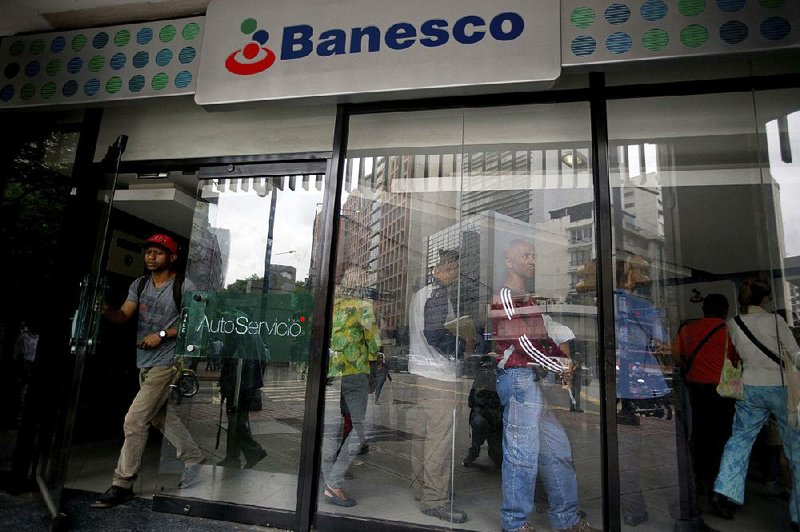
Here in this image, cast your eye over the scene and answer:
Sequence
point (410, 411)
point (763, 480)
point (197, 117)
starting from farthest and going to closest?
1. point (197, 117)
2. point (410, 411)
3. point (763, 480)

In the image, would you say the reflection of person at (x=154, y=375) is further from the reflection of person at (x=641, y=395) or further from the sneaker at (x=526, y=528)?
the reflection of person at (x=641, y=395)

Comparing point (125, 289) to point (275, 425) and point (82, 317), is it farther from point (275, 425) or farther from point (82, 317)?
point (275, 425)

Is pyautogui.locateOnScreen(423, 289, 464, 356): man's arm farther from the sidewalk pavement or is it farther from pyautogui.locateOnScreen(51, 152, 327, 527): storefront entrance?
the sidewalk pavement

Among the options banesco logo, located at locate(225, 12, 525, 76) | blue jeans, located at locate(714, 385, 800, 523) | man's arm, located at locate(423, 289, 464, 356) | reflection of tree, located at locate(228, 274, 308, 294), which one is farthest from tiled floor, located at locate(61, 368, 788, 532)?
banesco logo, located at locate(225, 12, 525, 76)

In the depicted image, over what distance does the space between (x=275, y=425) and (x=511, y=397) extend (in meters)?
1.64

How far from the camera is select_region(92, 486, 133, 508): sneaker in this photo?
123 inches

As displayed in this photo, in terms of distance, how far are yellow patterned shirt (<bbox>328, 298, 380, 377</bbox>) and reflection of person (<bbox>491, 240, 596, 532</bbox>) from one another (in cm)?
84

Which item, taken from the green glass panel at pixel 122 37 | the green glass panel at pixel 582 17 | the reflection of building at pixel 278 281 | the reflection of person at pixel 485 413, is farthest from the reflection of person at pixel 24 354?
the green glass panel at pixel 582 17

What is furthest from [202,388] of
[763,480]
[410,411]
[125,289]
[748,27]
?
[748,27]

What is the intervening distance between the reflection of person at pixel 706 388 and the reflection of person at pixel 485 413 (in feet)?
4.14

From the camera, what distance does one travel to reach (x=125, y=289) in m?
5.77

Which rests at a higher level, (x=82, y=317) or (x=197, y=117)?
(x=197, y=117)

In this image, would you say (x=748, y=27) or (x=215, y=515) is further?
(x=215, y=515)

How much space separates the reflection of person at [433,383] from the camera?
2.99 metres
